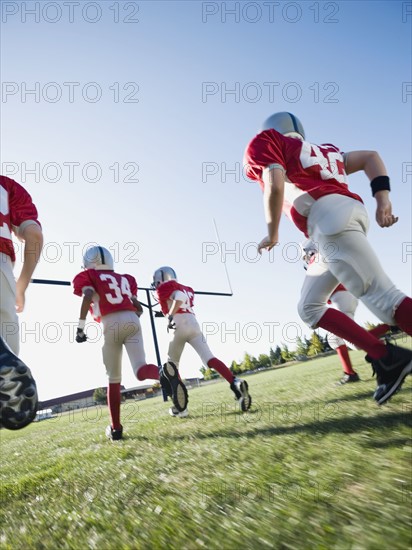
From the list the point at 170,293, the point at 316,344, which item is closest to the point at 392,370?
the point at 170,293

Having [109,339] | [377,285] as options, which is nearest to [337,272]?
[377,285]

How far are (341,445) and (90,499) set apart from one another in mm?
1384

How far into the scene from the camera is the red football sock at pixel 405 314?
237cm

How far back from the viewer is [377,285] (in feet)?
8.04

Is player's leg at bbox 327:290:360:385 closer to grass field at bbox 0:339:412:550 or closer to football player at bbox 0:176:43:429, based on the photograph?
grass field at bbox 0:339:412:550

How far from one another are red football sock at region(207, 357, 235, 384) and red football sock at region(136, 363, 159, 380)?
0.82 meters

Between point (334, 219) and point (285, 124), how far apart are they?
1.03m

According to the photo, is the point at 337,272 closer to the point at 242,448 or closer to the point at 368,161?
the point at 368,161

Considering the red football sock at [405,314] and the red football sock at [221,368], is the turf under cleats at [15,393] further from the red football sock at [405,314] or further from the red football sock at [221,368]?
the red football sock at [221,368]

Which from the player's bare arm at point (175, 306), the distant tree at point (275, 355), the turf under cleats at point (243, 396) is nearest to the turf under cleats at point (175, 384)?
the turf under cleats at point (243, 396)

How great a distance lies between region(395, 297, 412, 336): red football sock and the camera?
2.37m

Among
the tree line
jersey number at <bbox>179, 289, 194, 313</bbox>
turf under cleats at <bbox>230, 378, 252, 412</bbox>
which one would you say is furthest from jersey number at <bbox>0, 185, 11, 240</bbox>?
the tree line

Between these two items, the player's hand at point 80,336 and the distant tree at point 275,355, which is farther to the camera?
the distant tree at point 275,355

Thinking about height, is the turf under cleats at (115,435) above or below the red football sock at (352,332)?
below
